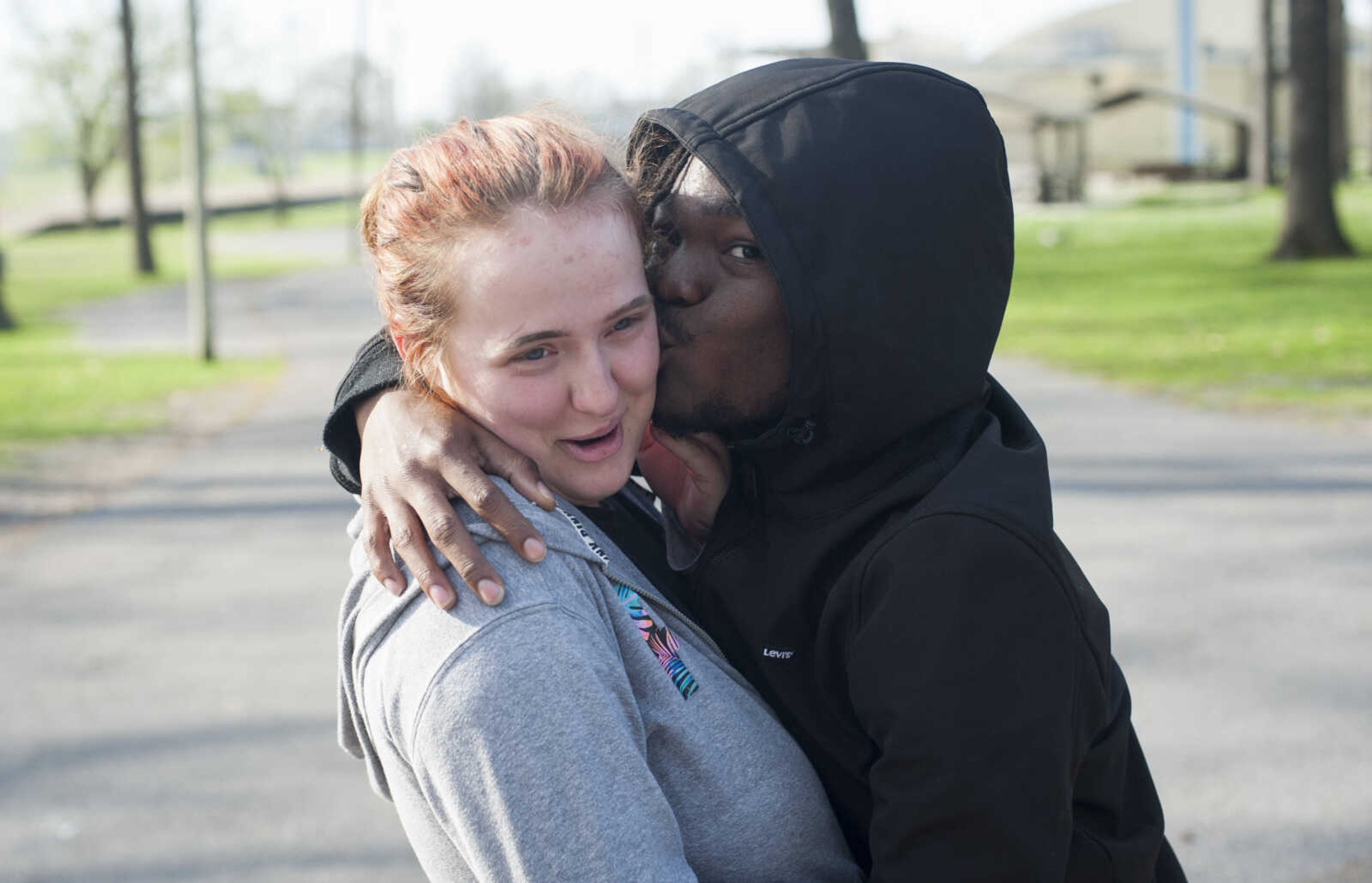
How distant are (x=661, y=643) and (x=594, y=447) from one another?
28 cm

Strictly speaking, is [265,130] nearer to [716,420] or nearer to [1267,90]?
[1267,90]

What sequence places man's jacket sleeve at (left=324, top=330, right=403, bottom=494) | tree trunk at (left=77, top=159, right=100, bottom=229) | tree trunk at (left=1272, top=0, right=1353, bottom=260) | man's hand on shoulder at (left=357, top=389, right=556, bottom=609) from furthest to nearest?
tree trunk at (left=77, top=159, right=100, bottom=229), tree trunk at (left=1272, top=0, right=1353, bottom=260), man's jacket sleeve at (left=324, top=330, right=403, bottom=494), man's hand on shoulder at (left=357, top=389, right=556, bottom=609)

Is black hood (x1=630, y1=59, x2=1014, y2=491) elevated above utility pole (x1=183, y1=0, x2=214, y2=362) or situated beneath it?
elevated above

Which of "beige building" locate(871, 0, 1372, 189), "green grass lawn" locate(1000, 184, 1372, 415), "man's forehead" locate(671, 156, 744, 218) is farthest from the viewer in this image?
"beige building" locate(871, 0, 1372, 189)

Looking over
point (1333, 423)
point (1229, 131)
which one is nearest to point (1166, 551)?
point (1333, 423)

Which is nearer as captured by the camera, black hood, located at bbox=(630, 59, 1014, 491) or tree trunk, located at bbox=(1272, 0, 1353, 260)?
black hood, located at bbox=(630, 59, 1014, 491)

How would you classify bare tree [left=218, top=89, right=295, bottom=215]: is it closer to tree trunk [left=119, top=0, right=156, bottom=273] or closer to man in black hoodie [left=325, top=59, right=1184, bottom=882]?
tree trunk [left=119, top=0, right=156, bottom=273]

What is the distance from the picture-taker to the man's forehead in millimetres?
1649

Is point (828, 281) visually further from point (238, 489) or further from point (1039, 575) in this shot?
point (238, 489)

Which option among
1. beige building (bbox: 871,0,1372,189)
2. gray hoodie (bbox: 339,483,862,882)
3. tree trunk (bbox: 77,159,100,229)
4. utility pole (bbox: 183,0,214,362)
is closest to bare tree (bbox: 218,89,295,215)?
tree trunk (bbox: 77,159,100,229)

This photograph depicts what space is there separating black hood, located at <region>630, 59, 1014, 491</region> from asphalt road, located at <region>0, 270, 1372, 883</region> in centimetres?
262

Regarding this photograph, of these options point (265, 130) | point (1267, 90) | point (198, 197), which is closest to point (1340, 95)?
point (1267, 90)

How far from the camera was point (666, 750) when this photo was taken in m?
1.60

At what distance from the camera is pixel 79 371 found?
1442cm
